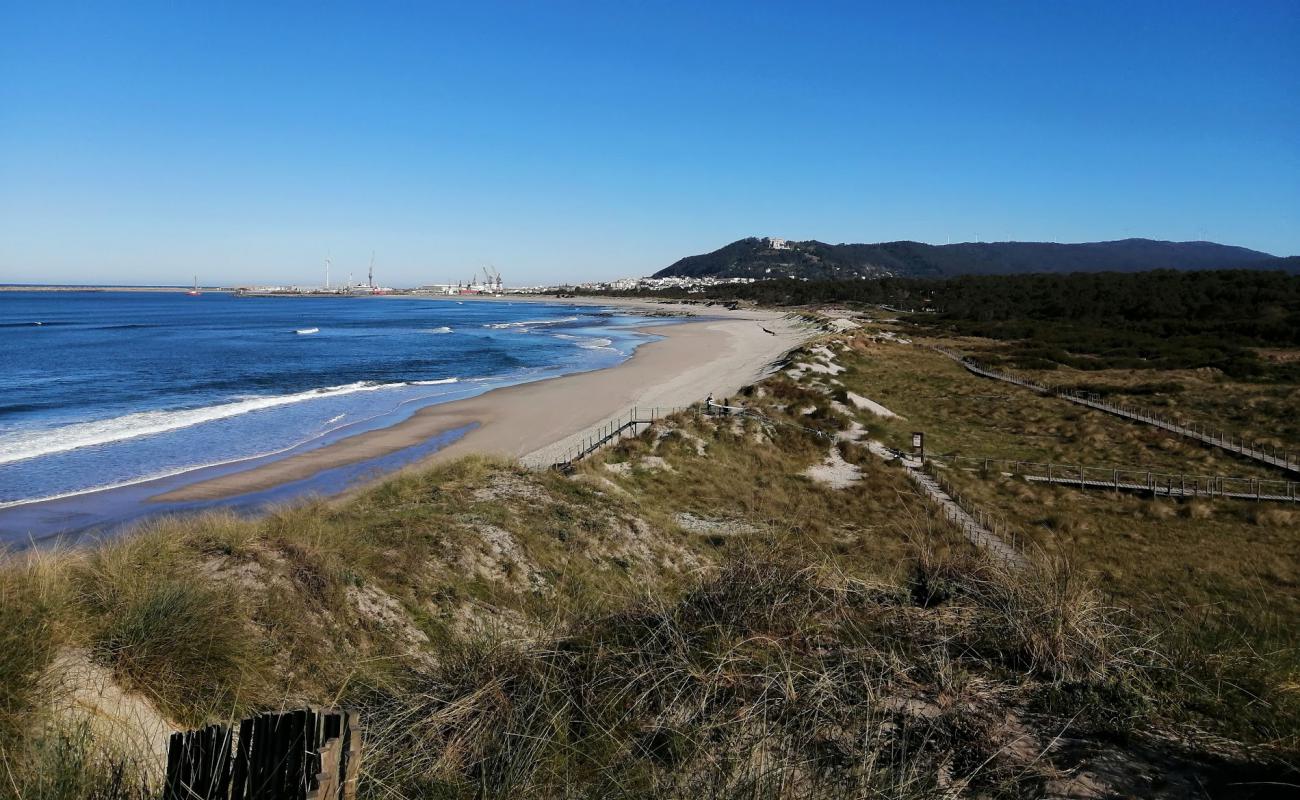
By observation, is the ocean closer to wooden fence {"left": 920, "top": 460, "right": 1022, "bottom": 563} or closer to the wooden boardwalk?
the wooden boardwalk

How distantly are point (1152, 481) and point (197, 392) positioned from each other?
1635 inches

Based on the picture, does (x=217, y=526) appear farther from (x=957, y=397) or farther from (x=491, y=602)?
(x=957, y=397)

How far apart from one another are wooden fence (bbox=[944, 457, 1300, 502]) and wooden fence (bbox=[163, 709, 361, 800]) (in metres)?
22.7

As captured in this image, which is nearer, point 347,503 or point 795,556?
point 795,556

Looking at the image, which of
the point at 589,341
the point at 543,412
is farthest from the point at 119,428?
the point at 589,341

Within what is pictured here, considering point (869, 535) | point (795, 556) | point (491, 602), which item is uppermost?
point (795, 556)

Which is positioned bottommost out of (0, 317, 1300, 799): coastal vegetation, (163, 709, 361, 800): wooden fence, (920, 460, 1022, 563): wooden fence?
(920, 460, 1022, 563): wooden fence

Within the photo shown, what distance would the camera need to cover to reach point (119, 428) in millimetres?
28031

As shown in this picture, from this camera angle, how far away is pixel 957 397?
37938mm

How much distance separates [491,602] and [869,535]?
9.69 metres

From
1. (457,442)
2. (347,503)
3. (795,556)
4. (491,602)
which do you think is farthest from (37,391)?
(795,556)

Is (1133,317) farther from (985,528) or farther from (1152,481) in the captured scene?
(985,528)

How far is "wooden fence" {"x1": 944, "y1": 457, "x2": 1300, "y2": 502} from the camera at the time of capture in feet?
65.9

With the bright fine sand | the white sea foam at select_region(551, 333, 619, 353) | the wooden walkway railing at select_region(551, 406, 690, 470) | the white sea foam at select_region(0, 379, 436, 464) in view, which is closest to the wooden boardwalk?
the wooden walkway railing at select_region(551, 406, 690, 470)
